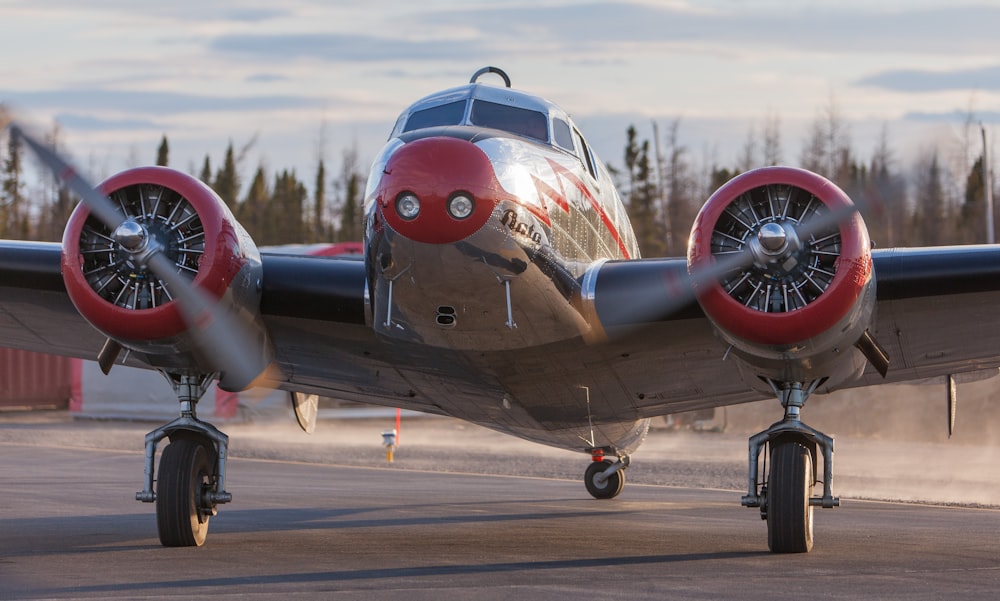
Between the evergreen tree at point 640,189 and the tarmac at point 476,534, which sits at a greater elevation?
the evergreen tree at point 640,189

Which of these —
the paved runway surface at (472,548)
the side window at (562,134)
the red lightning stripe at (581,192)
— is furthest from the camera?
the side window at (562,134)

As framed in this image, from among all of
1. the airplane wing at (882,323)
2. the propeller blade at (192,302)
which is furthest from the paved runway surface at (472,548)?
the propeller blade at (192,302)

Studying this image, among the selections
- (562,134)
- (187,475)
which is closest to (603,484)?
(562,134)

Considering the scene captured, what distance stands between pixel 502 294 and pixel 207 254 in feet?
8.63

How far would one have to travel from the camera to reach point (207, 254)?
1132cm

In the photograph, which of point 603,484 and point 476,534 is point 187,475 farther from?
point 603,484

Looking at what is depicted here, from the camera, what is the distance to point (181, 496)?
11.8m

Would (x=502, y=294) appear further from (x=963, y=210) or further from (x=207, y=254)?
(x=963, y=210)

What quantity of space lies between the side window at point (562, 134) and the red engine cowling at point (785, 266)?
83.8 inches

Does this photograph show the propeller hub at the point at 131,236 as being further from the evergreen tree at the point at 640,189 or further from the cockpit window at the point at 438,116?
the evergreen tree at the point at 640,189

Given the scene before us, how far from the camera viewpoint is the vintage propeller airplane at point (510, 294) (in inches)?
413

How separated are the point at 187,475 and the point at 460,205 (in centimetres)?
391

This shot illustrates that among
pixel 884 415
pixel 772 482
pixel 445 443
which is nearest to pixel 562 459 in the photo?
pixel 445 443

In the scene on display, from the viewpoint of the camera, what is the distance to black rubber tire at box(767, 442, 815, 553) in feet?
36.7
